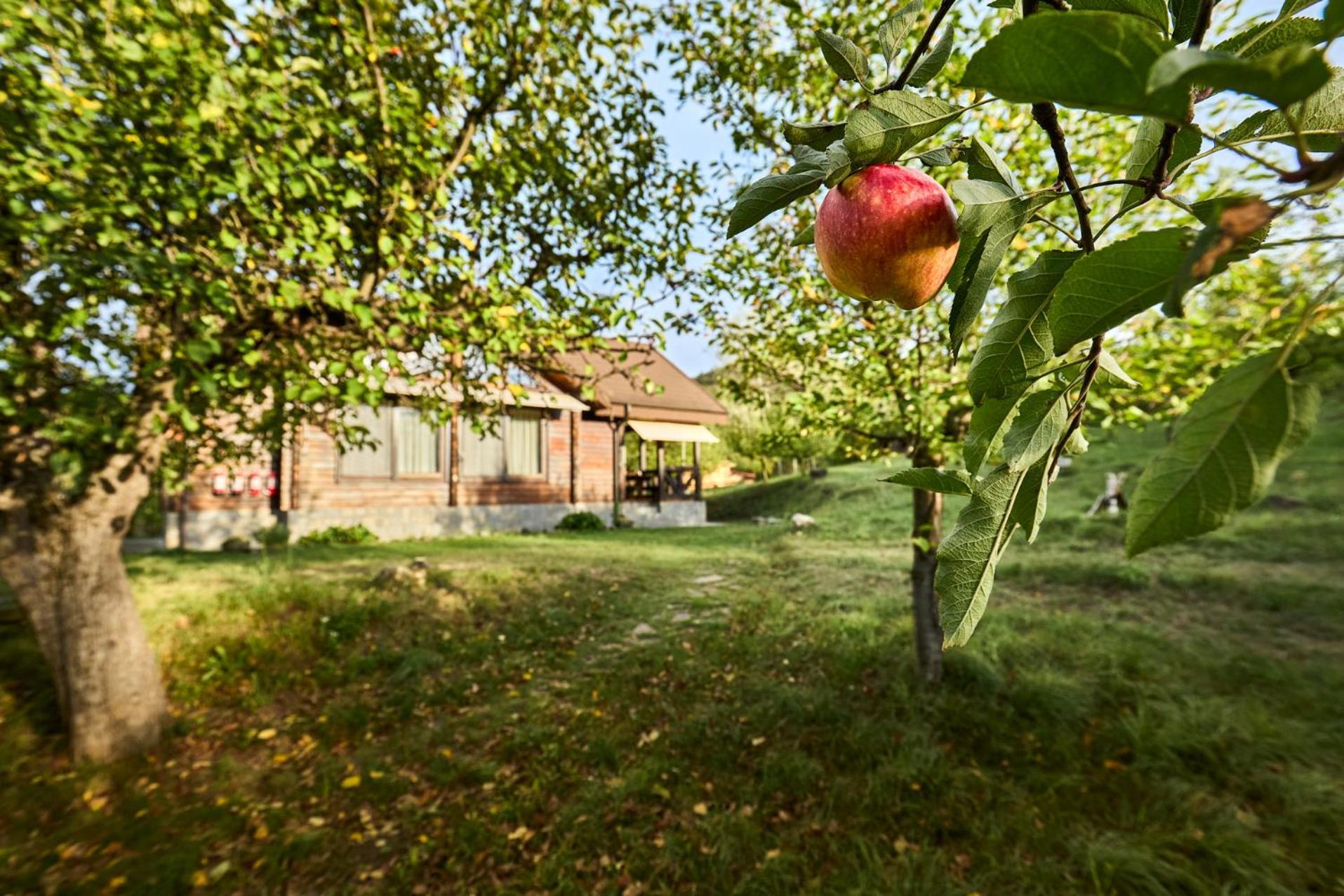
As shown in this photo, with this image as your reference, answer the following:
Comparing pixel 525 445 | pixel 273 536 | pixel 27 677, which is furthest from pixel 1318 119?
pixel 525 445

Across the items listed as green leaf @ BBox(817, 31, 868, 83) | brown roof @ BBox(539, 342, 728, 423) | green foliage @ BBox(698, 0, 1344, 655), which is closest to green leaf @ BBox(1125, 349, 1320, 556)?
green foliage @ BBox(698, 0, 1344, 655)

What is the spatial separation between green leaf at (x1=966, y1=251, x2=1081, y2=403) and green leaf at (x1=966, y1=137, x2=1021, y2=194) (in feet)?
0.34

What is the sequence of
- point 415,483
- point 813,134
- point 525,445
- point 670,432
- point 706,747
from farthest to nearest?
point 670,432 → point 525,445 → point 415,483 → point 706,747 → point 813,134

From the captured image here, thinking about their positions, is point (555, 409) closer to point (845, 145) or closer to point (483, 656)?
point (483, 656)

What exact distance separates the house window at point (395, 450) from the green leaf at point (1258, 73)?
14.2 m

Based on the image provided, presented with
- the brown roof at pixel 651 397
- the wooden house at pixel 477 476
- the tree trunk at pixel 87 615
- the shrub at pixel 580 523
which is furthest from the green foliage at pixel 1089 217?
the shrub at pixel 580 523

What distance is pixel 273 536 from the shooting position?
1181 cm

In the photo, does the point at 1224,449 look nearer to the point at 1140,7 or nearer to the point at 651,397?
the point at 1140,7

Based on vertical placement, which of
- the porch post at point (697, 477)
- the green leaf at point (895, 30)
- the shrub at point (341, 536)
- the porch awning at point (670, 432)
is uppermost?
the porch awning at point (670, 432)

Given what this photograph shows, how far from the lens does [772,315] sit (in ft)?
17.3

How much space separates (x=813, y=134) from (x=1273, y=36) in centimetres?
41

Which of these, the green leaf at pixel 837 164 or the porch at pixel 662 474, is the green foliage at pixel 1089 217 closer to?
the green leaf at pixel 837 164

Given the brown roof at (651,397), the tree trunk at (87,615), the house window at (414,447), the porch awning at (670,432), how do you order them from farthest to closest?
the porch awning at (670,432) < the brown roof at (651,397) < the house window at (414,447) < the tree trunk at (87,615)

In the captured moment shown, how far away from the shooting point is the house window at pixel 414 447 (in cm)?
1453
